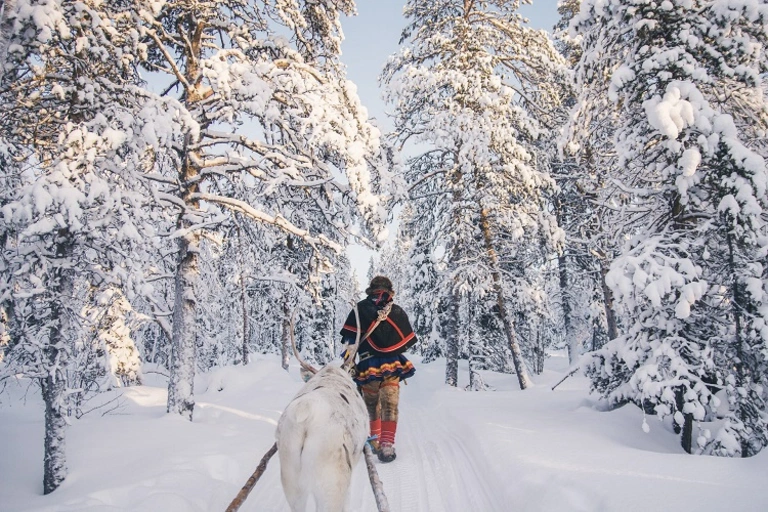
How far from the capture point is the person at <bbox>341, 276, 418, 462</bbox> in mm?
5793

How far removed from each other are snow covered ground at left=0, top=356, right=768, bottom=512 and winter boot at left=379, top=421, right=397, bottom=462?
0.42ft

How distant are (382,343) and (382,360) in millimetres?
271

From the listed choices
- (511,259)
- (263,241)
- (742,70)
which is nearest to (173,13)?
(263,241)

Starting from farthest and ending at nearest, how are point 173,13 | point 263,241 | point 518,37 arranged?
point 518,37 < point 263,241 < point 173,13

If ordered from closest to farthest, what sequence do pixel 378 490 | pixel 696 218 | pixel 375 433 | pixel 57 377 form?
1. pixel 378 490
2. pixel 57 377
3. pixel 696 218
4. pixel 375 433

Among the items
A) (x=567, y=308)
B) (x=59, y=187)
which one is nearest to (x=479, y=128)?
(x=59, y=187)

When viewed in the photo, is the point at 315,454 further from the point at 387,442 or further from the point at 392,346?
the point at 387,442

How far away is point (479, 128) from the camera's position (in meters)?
11.7

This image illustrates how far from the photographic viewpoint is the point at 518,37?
42.8ft

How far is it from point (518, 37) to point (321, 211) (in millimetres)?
9327

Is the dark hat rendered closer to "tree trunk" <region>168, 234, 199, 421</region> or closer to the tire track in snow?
the tire track in snow

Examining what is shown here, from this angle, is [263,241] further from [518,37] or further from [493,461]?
Answer: [518,37]

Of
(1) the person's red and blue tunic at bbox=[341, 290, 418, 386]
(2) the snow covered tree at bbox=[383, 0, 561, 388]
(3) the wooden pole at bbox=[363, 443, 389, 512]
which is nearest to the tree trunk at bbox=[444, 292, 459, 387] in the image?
(2) the snow covered tree at bbox=[383, 0, 561, 388]

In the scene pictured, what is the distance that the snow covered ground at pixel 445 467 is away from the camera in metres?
3.56
